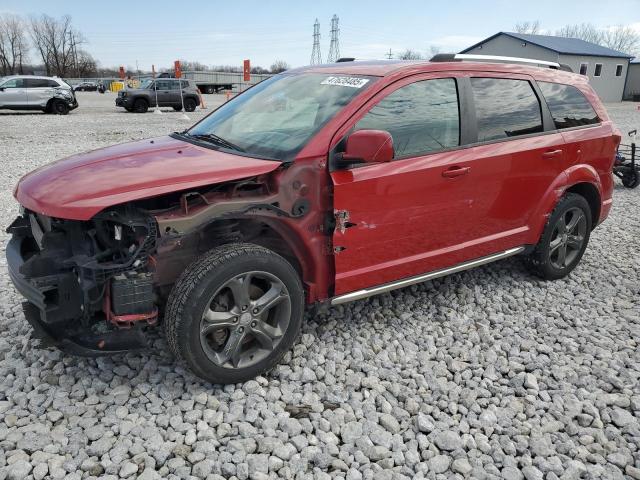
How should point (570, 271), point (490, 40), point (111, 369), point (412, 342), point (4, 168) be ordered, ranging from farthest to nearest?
point (490, 40)
point (4, 168)
point (570, 271)
point (412, 342)
point (111, 369)

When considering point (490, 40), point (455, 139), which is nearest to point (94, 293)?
point (455, 139)

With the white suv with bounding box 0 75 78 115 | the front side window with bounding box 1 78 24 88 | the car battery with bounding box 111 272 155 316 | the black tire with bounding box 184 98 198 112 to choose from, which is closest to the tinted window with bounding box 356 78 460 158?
the car battery with bounding box 111 272 155 316

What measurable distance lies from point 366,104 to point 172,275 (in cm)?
157

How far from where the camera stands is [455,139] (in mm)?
3676

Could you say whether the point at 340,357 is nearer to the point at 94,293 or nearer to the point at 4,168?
the point at 94,293

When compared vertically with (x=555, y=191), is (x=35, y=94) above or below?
above

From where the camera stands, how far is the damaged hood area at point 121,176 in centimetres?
260

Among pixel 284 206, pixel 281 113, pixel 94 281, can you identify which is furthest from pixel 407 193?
pixel 94 281

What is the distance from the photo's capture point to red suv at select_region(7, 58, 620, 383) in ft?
8.95

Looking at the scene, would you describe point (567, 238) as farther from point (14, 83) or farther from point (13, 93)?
point (14, 83)

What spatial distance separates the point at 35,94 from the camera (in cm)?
2081

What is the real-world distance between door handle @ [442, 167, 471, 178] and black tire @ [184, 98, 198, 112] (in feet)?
77.3

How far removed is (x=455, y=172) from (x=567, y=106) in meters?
1.64

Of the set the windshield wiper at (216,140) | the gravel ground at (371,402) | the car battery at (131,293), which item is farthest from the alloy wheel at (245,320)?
the windshield wiper at (216,140)
